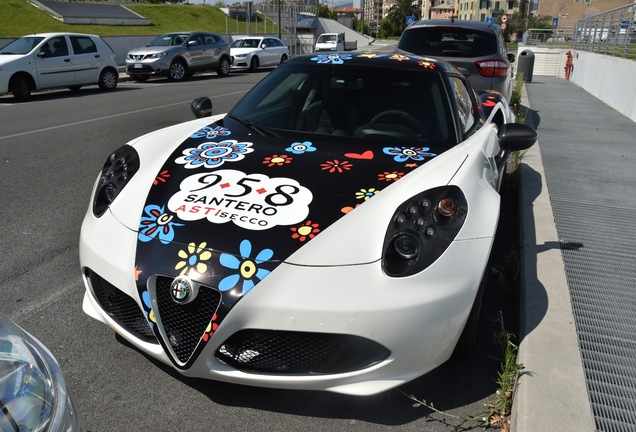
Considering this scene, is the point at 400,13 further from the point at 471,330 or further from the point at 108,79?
the point at 471,330

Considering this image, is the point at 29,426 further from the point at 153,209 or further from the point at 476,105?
the point at 476,105

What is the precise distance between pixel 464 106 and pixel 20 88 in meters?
13.0

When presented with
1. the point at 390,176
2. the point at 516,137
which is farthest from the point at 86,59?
the point at 390,176

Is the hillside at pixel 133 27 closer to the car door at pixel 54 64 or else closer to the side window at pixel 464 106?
the car door at pixel 54 64

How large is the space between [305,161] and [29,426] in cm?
212

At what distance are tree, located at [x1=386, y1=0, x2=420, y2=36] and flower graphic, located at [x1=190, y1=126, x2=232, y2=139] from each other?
374 feet

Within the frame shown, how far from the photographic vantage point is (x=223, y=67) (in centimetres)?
2312

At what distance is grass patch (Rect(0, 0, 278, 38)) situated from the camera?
31.0 m

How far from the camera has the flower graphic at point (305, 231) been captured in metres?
2.63

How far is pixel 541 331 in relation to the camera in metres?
3.13

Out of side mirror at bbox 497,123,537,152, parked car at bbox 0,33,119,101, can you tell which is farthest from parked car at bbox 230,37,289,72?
side mirror at bbox 497,123,537,152

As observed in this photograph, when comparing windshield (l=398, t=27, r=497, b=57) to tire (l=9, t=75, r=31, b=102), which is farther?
tire (l=9, t=75, r=31, b=102)


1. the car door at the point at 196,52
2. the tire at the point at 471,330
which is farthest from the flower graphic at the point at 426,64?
the car door at the point at 196,52

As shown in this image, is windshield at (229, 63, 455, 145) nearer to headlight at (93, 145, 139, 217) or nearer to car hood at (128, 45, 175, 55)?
headlight at (93, 145, 139, 217)
